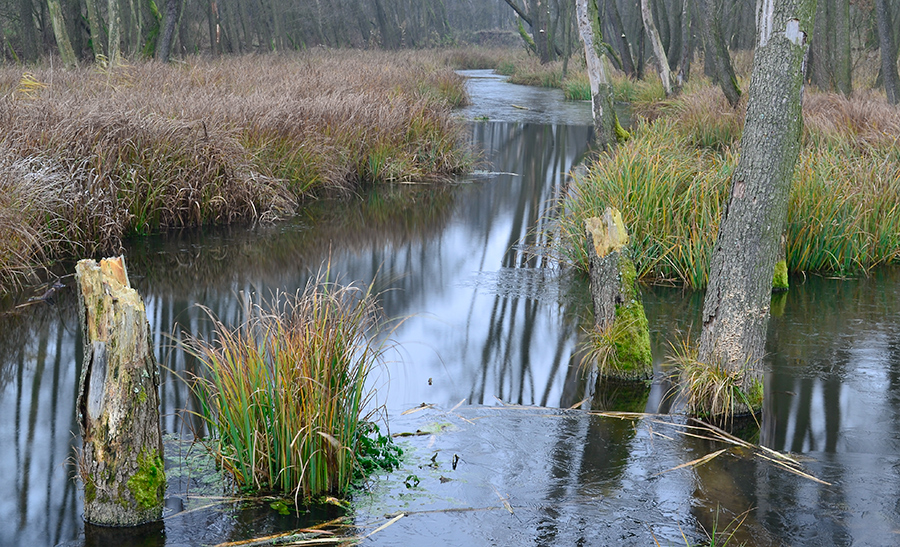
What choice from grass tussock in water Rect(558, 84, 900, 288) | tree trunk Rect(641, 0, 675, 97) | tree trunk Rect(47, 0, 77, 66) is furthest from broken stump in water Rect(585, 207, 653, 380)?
tree trunk Rect(47, 0, 77, 66)

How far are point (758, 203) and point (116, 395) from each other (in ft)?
10.7

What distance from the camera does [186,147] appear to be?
346 inches

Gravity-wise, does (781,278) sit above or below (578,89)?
below

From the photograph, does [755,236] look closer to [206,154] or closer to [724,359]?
[724,359]

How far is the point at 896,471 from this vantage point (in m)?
4.06

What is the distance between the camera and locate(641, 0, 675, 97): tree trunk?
17562 millimetres

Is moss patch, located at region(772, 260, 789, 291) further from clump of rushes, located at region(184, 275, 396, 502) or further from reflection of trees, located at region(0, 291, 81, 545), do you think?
reflection of trees, located at region(0, 291, 81, 545)

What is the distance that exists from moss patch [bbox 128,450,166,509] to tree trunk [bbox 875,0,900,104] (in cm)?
1206

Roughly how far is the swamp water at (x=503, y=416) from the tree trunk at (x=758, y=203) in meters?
0.52

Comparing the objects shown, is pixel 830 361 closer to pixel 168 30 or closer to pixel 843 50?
pixel 843 50

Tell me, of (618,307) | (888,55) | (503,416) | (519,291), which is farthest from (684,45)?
(503,416)

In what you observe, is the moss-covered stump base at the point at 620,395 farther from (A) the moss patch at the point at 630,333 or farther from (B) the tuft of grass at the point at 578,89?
(B) the tuft of grass at the point at 578,89

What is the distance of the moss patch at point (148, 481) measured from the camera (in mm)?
3299

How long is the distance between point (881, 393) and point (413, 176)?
8324 mm
